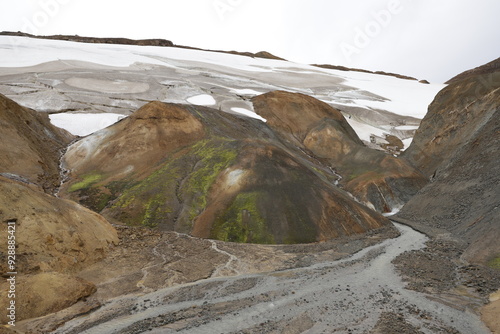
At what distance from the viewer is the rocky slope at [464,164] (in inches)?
1159

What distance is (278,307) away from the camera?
16.9 m

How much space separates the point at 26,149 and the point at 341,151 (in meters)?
48.1

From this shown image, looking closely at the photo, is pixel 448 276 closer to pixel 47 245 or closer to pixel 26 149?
pixel 47 245

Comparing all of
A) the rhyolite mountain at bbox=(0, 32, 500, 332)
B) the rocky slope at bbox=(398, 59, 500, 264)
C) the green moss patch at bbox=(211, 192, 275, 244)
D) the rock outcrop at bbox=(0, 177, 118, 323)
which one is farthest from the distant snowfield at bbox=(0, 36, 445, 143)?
the rock outcrop at bbox=(0, 177, 118, 323)

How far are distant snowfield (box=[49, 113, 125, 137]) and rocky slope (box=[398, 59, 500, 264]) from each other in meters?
45.0

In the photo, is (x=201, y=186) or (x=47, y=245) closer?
(x=47, y=245)

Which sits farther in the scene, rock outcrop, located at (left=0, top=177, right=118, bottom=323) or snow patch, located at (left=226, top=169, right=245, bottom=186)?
snow patch, located at (left=226, top=169, right=245, bottom=186)

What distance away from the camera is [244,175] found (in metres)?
35.7

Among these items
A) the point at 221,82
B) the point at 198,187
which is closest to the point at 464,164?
the point at 198,187

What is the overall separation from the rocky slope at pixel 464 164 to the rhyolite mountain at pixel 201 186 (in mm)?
7805

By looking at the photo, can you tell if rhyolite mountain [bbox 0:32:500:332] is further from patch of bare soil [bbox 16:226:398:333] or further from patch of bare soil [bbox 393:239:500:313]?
patch of bare soil [bbox 393:239:500:313]

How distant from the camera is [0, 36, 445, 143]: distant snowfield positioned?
76.2 metres

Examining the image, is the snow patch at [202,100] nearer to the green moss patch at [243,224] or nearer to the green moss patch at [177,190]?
the green moss patch at [177,190]

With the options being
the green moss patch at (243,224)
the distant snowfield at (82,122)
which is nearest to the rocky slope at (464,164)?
the green moss patch at (243,224)
